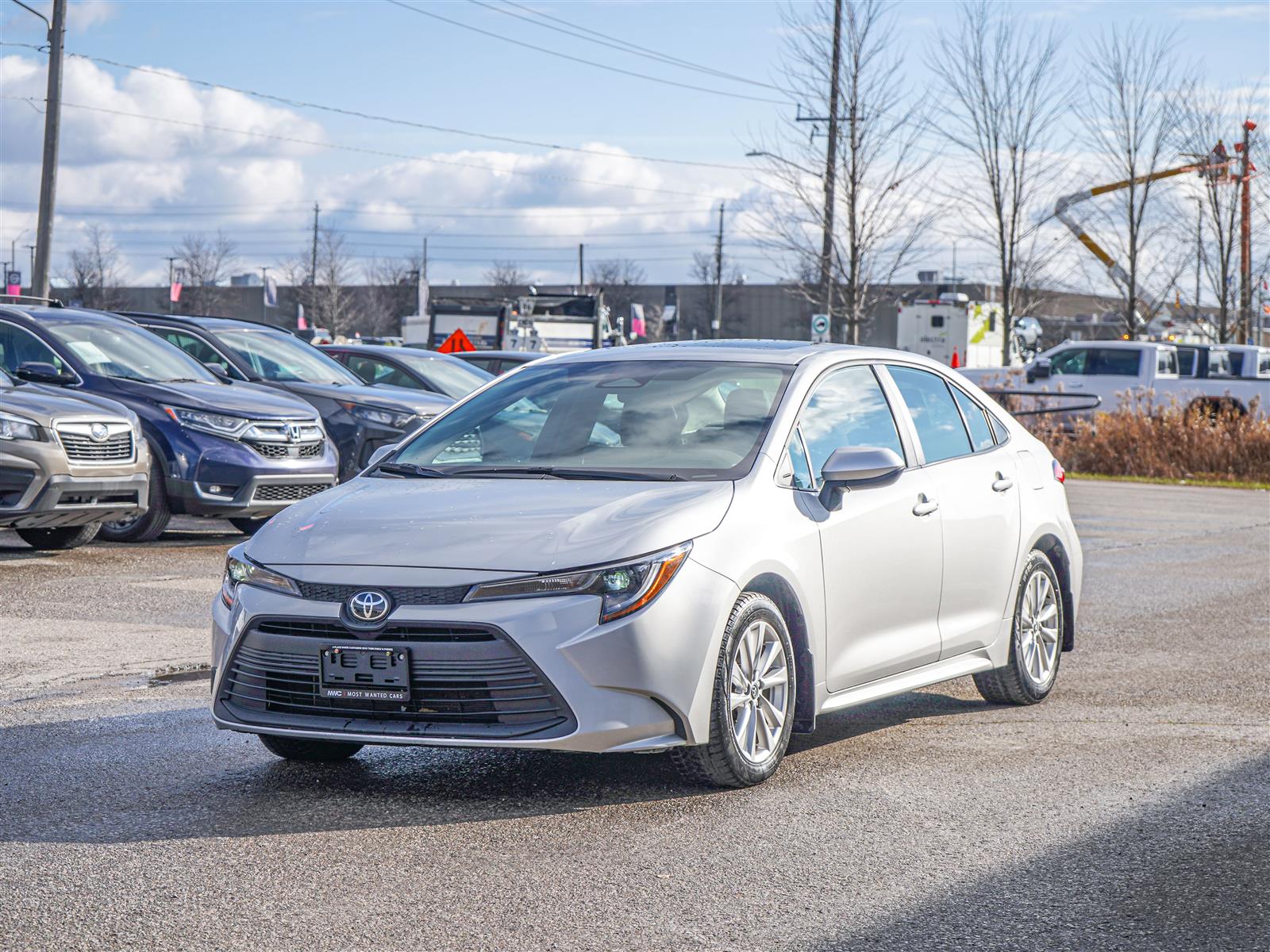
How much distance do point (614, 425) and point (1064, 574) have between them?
8.64ft

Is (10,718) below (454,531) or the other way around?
below

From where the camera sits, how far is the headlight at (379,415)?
50.6 feet

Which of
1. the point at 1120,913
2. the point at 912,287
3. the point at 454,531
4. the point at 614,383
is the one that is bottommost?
the point at 1120,913

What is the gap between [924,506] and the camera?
6.68 m

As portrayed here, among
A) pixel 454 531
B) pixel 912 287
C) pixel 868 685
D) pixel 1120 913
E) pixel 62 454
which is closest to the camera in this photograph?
pixel 1120 913

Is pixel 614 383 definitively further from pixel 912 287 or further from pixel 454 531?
pixel 912 287

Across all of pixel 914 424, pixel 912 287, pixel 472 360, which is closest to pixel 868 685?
pixel 914 424

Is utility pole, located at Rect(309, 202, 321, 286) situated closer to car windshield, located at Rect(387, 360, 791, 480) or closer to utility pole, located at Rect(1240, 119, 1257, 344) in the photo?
utility pole, located at Rect(1240, 119, 1257, 344)

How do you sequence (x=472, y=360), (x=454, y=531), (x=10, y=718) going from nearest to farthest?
(x=454, y=531), (x=10, y=718), (x=472, y=360)

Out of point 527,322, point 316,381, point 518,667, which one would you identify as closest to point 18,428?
point 316,381

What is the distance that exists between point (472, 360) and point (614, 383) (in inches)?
607

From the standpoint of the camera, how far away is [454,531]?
543 cm

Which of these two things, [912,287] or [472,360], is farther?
[912,287]

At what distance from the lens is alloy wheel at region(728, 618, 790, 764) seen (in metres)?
5.58
